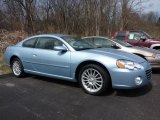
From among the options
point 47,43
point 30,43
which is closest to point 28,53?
point 30,43

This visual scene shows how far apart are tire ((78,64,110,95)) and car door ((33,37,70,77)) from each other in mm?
458

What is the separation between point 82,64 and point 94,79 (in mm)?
473

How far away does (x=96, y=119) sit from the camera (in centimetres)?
439

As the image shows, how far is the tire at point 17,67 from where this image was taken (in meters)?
7.53

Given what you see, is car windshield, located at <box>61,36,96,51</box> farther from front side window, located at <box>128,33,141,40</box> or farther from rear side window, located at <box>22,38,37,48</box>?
front side window, located at <box>128,33,141,40</box>

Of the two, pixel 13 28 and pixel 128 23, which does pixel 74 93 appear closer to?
pixel 13 28

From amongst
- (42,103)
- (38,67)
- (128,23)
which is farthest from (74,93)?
(128,23)

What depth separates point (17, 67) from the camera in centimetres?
763

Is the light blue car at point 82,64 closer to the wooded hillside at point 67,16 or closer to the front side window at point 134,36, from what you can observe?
the front side window at point 134,36

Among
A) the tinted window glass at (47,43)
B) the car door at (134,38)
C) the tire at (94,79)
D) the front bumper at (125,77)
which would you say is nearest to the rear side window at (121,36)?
the car door at (134,38)

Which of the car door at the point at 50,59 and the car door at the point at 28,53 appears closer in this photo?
the car door at the point at 50,59

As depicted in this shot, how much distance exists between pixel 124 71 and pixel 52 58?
198 cm

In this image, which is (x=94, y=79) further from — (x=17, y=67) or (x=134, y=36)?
(x=134, y=36)

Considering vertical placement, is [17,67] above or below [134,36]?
A: below
